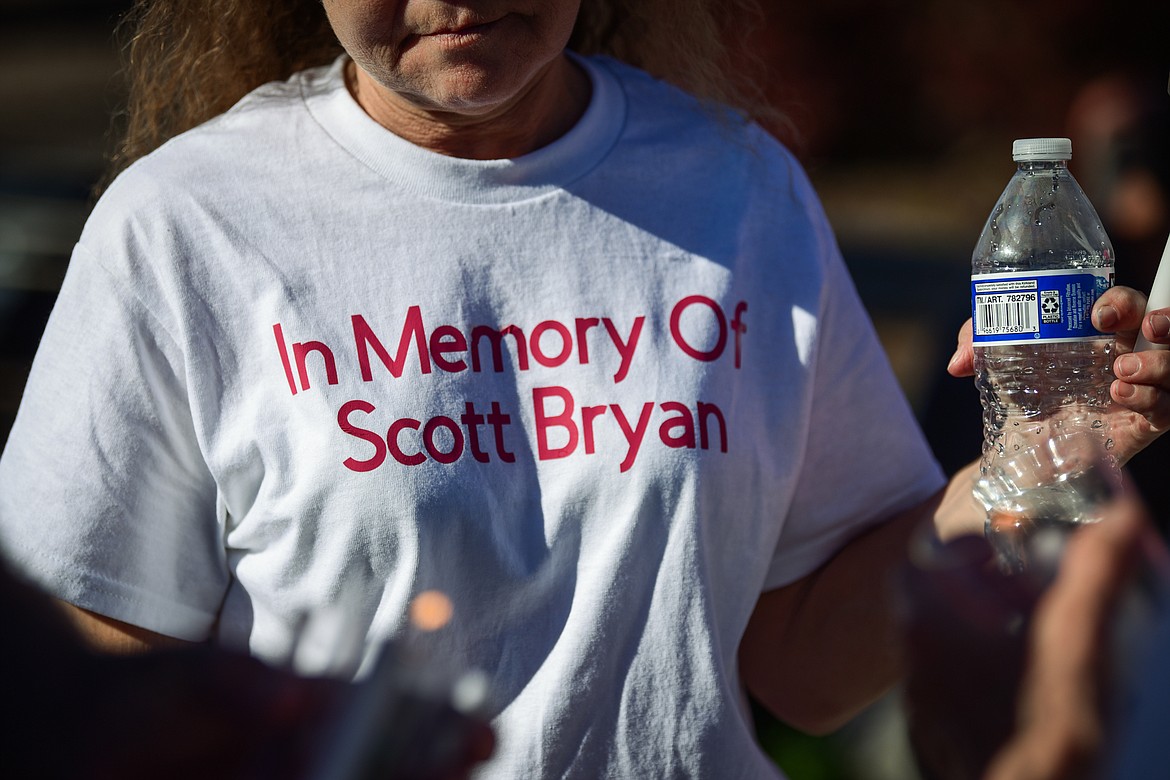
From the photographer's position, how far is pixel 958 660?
39.8 inches

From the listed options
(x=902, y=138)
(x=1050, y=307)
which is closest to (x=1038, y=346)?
(x=1050, y=307)

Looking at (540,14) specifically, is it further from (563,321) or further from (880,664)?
(880,664)

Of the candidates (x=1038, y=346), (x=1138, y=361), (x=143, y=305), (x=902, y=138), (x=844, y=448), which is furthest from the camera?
(x=902, y=138)

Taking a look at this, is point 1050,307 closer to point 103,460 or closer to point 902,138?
point 103,460

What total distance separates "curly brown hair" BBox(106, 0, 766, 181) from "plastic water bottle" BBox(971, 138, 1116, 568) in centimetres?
50

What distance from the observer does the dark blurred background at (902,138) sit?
3.76m

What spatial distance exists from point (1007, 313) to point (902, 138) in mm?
7300

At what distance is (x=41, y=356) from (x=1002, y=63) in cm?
630

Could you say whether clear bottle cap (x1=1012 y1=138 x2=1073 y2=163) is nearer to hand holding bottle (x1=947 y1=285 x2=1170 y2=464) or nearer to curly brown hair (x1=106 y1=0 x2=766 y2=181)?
hand holding bottle (x1=947 y1=285 x2=1170 y2=464)

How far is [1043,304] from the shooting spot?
159 cm

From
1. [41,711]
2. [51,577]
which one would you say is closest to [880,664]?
[51,577]

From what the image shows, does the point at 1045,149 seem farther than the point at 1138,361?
Yes

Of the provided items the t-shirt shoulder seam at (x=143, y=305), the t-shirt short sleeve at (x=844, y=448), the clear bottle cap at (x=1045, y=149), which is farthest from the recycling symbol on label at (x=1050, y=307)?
the t-shirt shoulder seam at (x=143, y=305)

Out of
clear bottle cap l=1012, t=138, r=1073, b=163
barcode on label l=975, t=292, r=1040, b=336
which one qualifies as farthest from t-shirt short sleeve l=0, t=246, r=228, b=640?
clear bottle cap l=1012, t=138, r=1073, b=163
